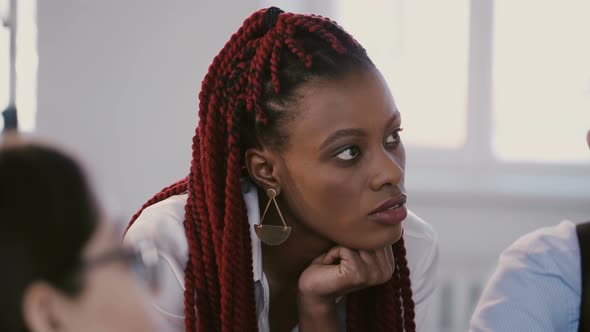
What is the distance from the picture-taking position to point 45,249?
0.61 metres

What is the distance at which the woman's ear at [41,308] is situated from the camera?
61 cm

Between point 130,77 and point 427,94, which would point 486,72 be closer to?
point 427,94

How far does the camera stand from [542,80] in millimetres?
3541

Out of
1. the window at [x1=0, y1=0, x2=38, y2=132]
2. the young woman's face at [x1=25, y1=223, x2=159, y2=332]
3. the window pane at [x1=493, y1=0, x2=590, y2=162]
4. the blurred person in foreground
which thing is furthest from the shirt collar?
the window pane at [x1=493, y1=0, x2=590, y2=162]

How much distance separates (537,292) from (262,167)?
1.98 ft

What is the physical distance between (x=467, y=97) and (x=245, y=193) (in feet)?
7.06

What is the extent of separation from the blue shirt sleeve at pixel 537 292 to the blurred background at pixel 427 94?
1.63 m

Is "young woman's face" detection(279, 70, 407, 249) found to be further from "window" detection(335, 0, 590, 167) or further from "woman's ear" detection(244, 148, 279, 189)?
"window" detection(335, 0, 590, 167)

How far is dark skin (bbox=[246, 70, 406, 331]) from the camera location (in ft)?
4.77

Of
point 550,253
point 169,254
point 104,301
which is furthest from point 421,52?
point 104,301

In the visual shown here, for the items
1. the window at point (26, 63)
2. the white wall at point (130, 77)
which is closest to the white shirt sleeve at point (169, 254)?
the white wall at point (130, 77)

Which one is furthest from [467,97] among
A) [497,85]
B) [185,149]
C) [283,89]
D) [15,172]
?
[15,172]

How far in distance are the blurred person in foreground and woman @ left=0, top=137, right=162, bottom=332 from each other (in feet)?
3.63

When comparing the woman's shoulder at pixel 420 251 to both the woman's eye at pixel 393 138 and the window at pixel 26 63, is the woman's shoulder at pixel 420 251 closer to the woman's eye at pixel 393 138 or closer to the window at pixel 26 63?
the woman's eye at pixel 393 138
